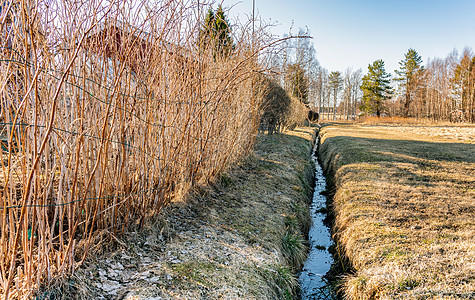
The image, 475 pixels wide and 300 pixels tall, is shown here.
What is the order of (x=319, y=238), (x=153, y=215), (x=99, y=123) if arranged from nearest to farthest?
1. (x=99, y=123)
2. (x=153, y=215)
3. (x=319, y=238)

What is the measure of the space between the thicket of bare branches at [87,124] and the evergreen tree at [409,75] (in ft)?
131

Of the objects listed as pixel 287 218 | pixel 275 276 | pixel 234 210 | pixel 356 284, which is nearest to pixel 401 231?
pixel 356 284

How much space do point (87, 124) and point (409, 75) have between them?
1733 inches

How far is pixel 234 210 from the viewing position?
3.88m

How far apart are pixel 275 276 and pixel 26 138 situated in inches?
94.9

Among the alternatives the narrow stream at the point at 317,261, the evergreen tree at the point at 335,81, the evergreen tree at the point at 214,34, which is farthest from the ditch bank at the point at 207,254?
the evergreen tree at the point at 335,81

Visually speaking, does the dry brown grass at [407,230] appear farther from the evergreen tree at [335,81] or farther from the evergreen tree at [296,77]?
the evergreen tree at [335,81]

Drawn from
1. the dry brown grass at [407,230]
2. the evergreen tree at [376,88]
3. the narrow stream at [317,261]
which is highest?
the evergreen tree at [376,88]

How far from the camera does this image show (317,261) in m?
3.71

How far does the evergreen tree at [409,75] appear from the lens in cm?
3516

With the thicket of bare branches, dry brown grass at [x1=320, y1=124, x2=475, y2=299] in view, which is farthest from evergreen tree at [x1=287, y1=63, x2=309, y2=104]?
dry brown grass at [x1=320, y1=124, x2=475, y2=299]

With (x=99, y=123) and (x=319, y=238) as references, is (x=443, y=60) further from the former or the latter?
(x=99, y=123)

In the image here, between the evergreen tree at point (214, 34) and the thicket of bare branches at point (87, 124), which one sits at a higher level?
the evergreen tree at point (214, 34)

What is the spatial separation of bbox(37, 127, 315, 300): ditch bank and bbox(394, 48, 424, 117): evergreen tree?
38826mm
